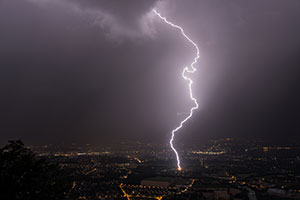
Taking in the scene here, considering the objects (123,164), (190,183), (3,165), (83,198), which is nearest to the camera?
(3,165)

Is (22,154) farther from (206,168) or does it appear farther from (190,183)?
(206,168)

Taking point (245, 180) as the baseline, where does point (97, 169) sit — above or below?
above

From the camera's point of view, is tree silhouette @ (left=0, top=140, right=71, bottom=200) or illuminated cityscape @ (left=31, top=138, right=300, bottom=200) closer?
tree silhouette @ (left=0, top=140, right=71, bottom=200)

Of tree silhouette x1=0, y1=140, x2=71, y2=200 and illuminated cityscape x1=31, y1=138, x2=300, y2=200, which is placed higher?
illuminated cityscape x1=31, y1=138, x2=300, y2=200

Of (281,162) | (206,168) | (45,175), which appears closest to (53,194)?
(45,175)

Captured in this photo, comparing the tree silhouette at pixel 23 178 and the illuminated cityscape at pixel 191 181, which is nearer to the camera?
the tree silhouette at pixel 23 178

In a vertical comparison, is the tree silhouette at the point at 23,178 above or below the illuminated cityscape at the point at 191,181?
below

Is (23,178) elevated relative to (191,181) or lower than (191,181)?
lower

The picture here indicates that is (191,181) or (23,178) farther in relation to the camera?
(191,181)
